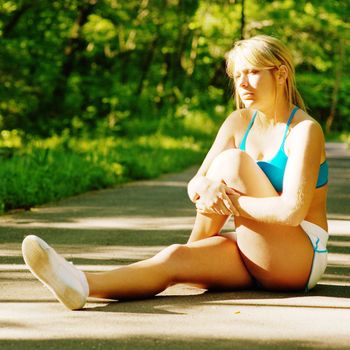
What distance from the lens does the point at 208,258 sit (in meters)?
4.71

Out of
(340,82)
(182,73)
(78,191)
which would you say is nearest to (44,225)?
(78,191)

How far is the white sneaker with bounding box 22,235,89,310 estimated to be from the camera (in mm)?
4191

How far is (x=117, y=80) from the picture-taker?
3120cm

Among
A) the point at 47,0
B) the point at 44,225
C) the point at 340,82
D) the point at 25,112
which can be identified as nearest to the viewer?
the point at 44,225

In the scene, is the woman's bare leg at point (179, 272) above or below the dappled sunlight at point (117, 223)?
above

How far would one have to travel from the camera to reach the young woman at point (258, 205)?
4496 mm

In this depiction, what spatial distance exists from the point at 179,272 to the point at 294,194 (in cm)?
67

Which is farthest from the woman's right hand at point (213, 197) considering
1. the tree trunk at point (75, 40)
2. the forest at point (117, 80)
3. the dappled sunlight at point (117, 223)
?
the tree trunk at point (75, 40)

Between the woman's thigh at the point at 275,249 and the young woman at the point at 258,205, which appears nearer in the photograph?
the young woman at the point at 258,205

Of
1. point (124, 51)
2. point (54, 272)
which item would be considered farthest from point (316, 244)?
point (124, 51)

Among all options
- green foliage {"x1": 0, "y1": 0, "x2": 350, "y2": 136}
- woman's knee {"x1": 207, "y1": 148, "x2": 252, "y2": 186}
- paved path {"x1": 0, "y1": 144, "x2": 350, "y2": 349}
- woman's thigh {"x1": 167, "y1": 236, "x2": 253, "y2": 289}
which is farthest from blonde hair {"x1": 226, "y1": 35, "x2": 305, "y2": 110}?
green foliage {"x1": 0, "y1": 0, "x2": 350, "y2": 136}

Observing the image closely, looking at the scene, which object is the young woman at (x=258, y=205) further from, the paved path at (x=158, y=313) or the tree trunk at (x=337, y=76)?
the tree trunk at (x=337, y=76)

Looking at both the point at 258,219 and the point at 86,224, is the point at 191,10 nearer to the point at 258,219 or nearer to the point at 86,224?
the point at 86,224

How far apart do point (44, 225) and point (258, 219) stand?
3871 mm
